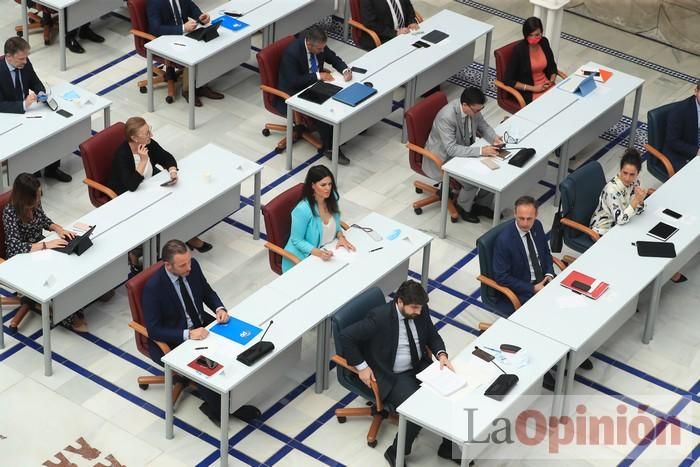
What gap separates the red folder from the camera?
953cm

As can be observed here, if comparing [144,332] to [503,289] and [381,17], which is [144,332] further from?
[381,17]

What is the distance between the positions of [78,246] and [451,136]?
10.6 feet

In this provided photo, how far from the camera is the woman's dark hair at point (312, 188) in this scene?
32.2ft

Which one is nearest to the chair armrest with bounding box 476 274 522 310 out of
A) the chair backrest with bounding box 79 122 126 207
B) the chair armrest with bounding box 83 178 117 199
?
the chair armrest with bounding box 83 178 117 199

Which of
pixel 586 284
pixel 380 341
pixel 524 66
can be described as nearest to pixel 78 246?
pixel 380 341

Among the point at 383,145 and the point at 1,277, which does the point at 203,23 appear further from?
the point at 1,277

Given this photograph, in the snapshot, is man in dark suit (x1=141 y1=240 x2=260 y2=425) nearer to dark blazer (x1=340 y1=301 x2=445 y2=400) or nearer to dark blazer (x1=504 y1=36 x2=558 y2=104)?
dark blazer (x1=340 y1=301 x2=445 y2=400)

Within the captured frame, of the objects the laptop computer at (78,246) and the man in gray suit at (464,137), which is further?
the man in gray suit at (464,137)

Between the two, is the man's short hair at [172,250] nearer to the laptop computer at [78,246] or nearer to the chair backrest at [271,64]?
the laptop computer at [78,246]

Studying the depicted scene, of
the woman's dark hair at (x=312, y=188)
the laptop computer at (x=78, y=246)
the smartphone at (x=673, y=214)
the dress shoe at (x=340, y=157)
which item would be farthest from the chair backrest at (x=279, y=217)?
the smartphone at (x=673, y=214)

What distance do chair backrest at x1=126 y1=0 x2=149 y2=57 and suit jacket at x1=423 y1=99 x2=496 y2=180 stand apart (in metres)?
3.05

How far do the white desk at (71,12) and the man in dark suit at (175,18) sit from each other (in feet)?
2.34

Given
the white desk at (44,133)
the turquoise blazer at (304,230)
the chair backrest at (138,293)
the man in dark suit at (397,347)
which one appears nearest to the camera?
the man in dark suit at (397,347)

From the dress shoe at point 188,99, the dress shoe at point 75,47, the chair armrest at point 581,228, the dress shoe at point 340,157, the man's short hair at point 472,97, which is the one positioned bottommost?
the dress shoe at point 340,157
